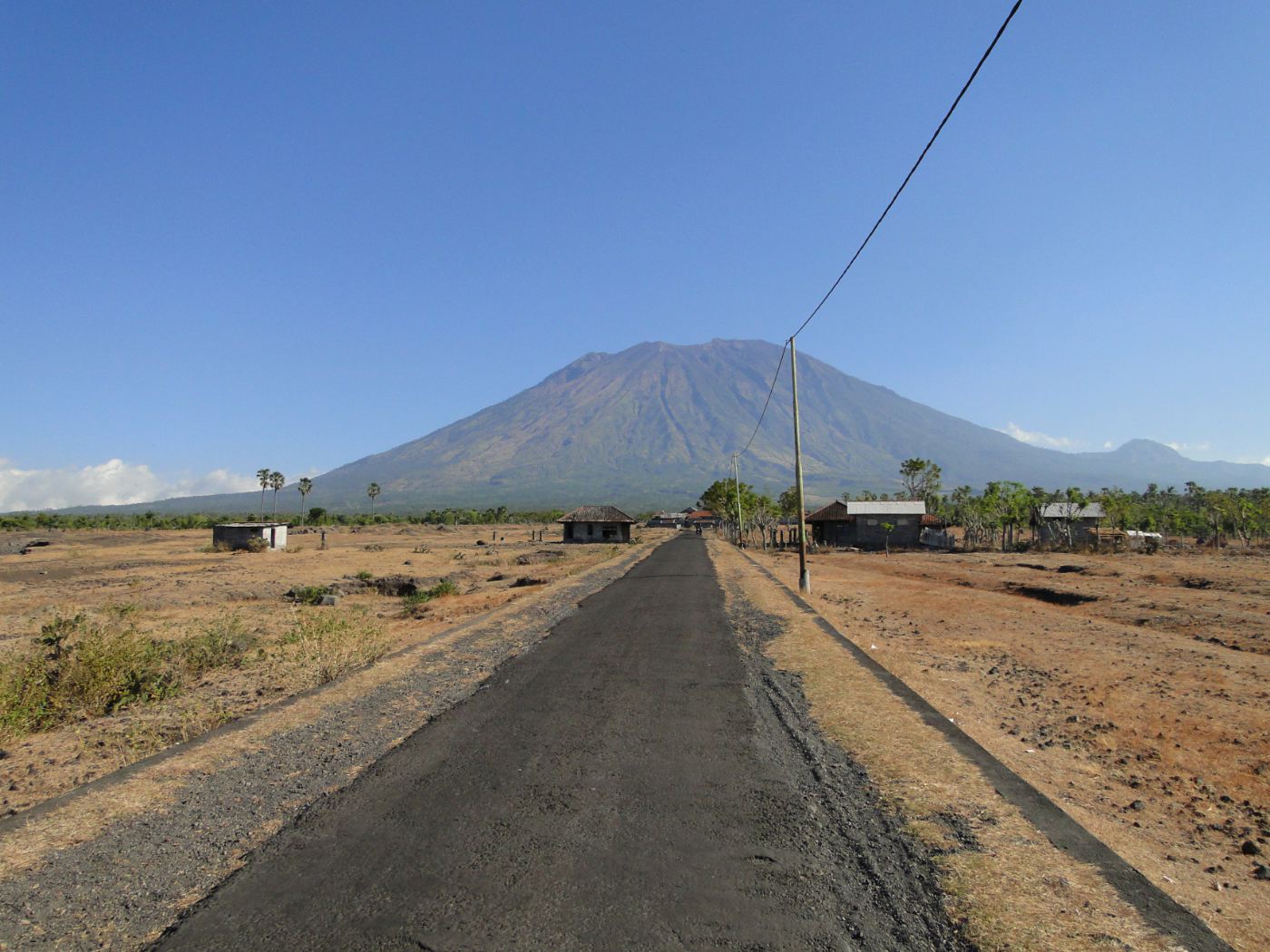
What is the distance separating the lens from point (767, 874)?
14.2 ft

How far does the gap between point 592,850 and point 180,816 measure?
Answer: 3.32 m

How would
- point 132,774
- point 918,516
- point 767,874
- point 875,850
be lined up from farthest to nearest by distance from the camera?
point 918,516 < point 132,774 < point 875,850 < point 767,874

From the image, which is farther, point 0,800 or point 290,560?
point 290,560

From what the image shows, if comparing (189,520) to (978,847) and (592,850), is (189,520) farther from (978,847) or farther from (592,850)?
(978,847)

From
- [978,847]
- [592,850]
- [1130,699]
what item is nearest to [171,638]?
[592,850]

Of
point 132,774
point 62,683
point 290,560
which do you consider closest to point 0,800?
point 132,774

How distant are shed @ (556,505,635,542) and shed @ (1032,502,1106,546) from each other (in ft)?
125

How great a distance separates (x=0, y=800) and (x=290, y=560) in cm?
4230

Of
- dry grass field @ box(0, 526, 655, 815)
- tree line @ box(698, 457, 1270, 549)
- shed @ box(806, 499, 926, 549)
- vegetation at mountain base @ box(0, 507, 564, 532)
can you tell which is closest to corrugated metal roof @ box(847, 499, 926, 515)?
shed @ box(806, 499, 926, 549)

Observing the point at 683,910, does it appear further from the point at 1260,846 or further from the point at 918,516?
the point at 918,516

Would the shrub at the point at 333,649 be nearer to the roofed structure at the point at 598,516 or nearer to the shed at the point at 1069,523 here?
the shed at the point at 1069,523

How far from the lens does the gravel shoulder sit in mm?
3943

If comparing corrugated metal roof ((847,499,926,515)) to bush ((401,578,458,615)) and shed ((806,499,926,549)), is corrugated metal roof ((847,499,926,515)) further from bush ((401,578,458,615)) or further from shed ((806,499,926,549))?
bush ((401,578,458,615))

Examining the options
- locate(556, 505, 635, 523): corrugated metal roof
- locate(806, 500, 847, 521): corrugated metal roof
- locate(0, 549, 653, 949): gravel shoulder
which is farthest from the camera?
locate(556, 505, 635, 523): corrugated metal roof
